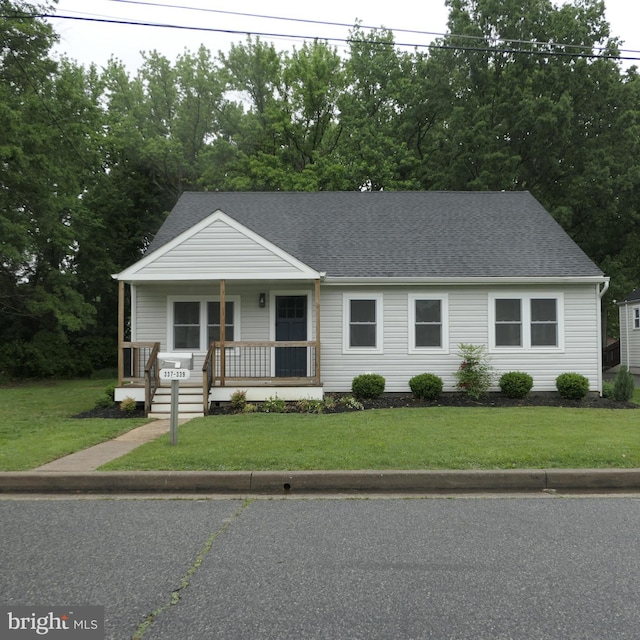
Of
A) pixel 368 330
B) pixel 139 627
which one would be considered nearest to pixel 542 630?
pixel 139 627

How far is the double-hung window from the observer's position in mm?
13516

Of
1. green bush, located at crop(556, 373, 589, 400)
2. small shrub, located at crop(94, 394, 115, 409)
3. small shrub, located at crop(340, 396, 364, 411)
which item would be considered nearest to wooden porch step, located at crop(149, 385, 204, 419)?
small shrub, located at crop(94, 394, 115, 409)

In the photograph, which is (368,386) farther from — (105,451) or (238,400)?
(105,451)

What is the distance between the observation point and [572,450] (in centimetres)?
679

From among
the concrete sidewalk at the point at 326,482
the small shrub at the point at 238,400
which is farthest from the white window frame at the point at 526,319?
the concrete sidewalk at the point at 326,482

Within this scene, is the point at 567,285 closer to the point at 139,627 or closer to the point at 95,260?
the point at 139,627

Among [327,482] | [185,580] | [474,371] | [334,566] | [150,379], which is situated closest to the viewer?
[185,580]

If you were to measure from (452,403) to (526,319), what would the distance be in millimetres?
3113

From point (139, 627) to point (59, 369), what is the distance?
68.7ft

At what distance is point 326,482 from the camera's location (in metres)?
5.88

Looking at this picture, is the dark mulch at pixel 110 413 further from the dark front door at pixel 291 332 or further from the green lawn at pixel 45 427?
the dark front door at pixel 291 332

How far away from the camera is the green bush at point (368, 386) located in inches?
501

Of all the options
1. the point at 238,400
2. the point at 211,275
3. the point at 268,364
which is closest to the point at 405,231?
the point at 268,364

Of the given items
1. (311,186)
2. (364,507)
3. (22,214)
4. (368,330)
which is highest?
(311,186)
